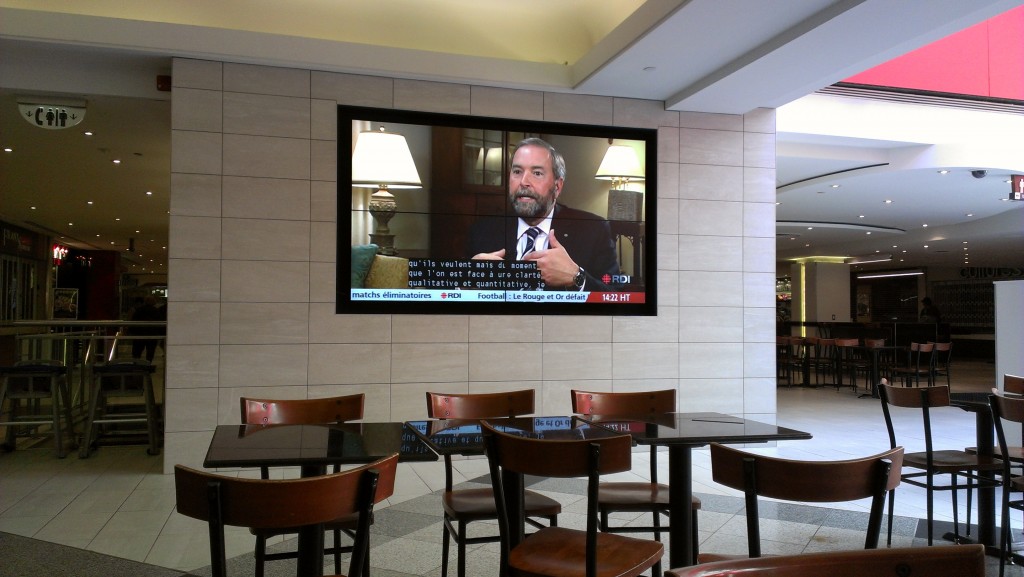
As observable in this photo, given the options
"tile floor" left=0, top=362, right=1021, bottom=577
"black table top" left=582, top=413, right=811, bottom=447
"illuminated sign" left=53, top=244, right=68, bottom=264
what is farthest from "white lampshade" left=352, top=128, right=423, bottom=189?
"illuminated sign" left=53, top=244, right=68, bottom=264

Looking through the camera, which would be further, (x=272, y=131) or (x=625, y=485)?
(x=272, y=131)

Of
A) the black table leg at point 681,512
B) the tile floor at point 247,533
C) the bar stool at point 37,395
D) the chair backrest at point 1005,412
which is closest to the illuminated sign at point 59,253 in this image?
the bar stool at point 37,395

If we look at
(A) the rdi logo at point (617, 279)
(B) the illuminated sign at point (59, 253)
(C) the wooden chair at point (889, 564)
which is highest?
(B) the illuminated sign at point (59, 253)

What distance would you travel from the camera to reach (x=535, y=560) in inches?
92.7

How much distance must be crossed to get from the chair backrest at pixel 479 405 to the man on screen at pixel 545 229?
2.46 meters

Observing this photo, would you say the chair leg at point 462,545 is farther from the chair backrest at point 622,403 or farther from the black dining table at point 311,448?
the chair backrest at point 622,403

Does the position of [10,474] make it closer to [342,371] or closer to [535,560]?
[342,371]

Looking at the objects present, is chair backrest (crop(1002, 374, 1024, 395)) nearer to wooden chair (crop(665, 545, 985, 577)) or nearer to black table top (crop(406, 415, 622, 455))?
black table top (crop(406, 415, 622, 455))

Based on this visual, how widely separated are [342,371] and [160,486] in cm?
147

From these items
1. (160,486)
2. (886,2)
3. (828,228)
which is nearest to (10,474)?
(160,486)

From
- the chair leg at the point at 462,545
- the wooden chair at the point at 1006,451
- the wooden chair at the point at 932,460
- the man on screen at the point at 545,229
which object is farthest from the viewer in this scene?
the man on screen at the point at 545,229

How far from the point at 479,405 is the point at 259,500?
6.31 feet

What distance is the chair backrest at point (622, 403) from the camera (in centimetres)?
372

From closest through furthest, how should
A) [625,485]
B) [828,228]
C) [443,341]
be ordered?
1. [625,485]
2. [443,341]
3. [828,228]
